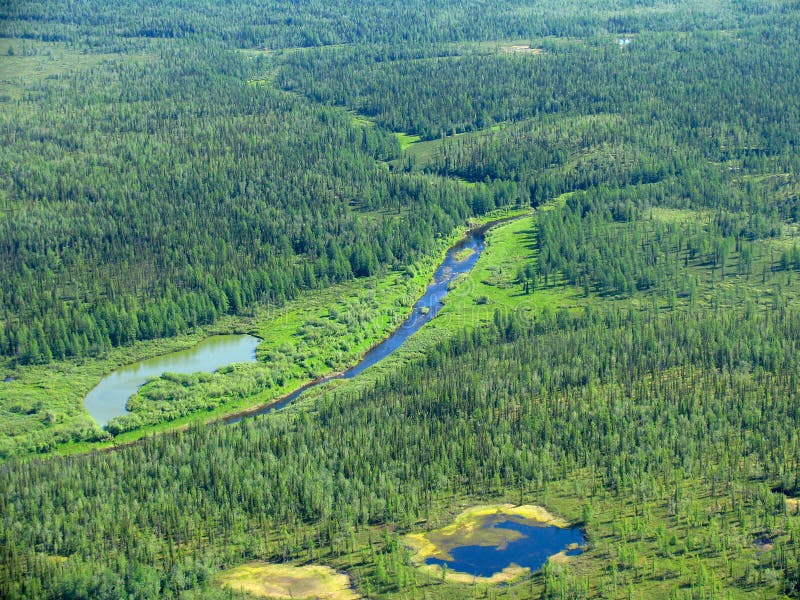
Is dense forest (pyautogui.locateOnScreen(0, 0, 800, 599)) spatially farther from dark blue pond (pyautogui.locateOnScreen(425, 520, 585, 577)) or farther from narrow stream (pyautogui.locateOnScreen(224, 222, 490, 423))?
dark blue pond (pyautogui.locateOnScreen(425, 520, 585, 577))

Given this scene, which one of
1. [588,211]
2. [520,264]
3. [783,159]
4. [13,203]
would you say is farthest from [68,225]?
[783,159]

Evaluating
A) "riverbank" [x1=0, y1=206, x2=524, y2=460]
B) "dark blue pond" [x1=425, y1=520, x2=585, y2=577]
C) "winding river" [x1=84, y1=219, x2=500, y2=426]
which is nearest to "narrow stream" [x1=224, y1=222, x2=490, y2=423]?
"winding river" [x1=84, y1=219, x2=500, y2=426]

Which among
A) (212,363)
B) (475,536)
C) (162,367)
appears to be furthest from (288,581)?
(162,367)

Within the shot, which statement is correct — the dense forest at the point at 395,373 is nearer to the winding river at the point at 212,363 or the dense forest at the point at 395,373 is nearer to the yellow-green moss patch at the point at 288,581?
the yellow-green moss patch at the point at 288,581

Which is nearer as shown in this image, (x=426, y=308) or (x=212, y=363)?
(x=212, y=363)

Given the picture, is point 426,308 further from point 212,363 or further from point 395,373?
point 212,363

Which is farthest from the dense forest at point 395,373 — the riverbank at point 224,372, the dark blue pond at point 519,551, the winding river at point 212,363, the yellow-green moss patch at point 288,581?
the dark blue pond at point 519,551
